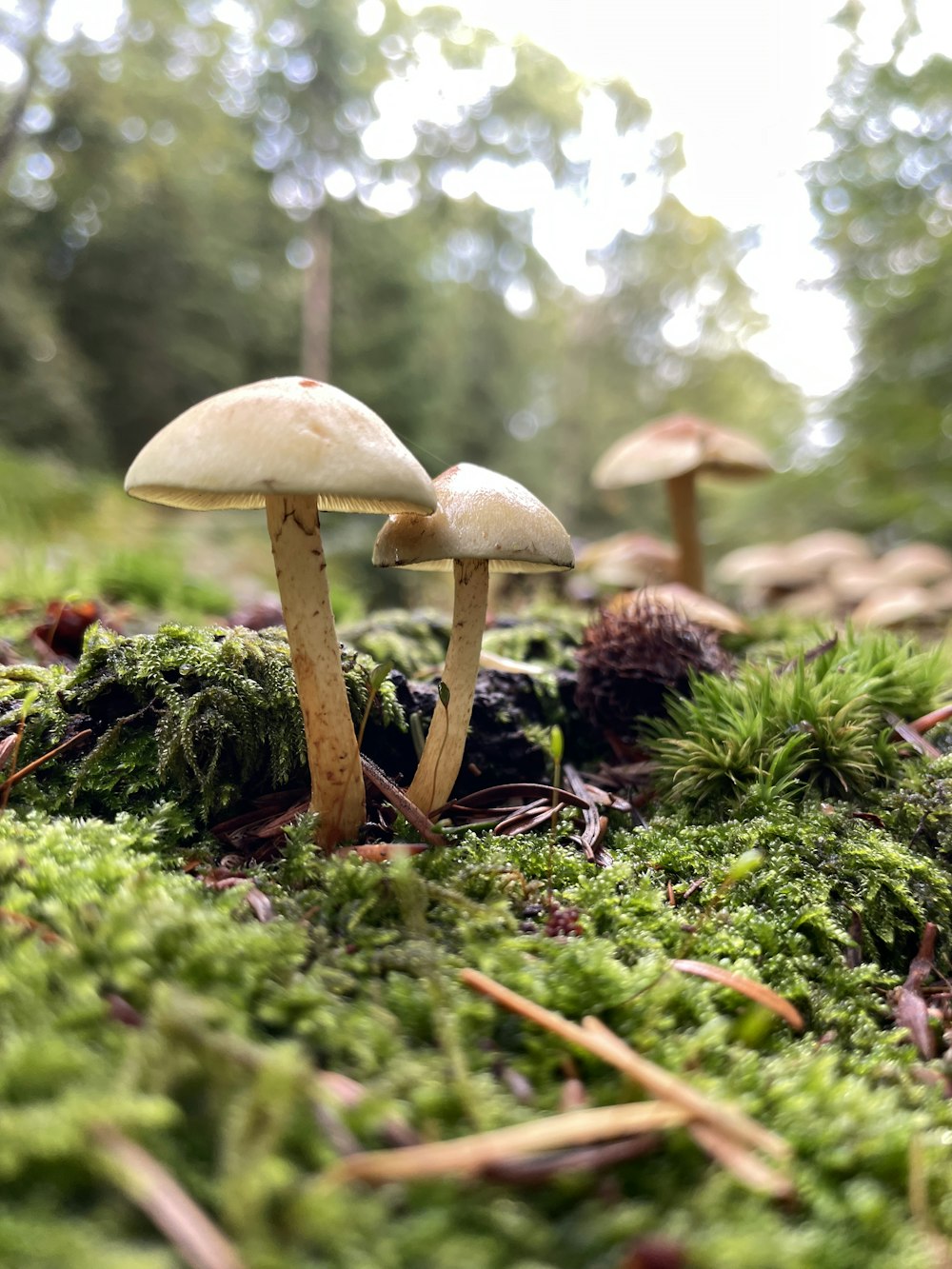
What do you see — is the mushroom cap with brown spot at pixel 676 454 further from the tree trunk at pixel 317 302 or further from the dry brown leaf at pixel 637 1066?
the tree trunk at pixel 317 302

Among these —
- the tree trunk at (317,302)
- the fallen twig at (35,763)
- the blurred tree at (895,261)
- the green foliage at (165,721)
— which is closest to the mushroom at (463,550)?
the green foliage at (165,721)

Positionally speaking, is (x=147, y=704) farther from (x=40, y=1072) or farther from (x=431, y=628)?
(x=431, y=628)

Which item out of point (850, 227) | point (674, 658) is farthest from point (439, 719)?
point (850, 227)

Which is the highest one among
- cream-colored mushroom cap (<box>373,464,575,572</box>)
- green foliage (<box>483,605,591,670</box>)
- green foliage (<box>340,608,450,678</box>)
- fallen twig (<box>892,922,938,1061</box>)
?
cream-colored mushroom cap (<box>373,464,575,572</box>)

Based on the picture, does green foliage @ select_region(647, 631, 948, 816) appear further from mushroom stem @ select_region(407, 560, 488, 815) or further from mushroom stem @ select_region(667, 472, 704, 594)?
mushroom stem @ select_region(667, 472, 704, 594)

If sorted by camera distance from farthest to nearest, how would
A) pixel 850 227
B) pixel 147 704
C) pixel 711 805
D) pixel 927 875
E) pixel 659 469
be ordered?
pixel 850 227 → pixel 659 469 → pixel 711 805 → pixel 147 704 → pixel 927 875

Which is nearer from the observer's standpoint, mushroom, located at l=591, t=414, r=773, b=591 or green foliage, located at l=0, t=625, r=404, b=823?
green foliage, located at l=0, t=625, r=404, b=823

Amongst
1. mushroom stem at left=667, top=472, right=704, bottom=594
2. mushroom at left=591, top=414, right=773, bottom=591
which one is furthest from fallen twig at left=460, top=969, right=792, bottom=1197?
mushroom stem at left=667, top=472, right=704, bottom=594
